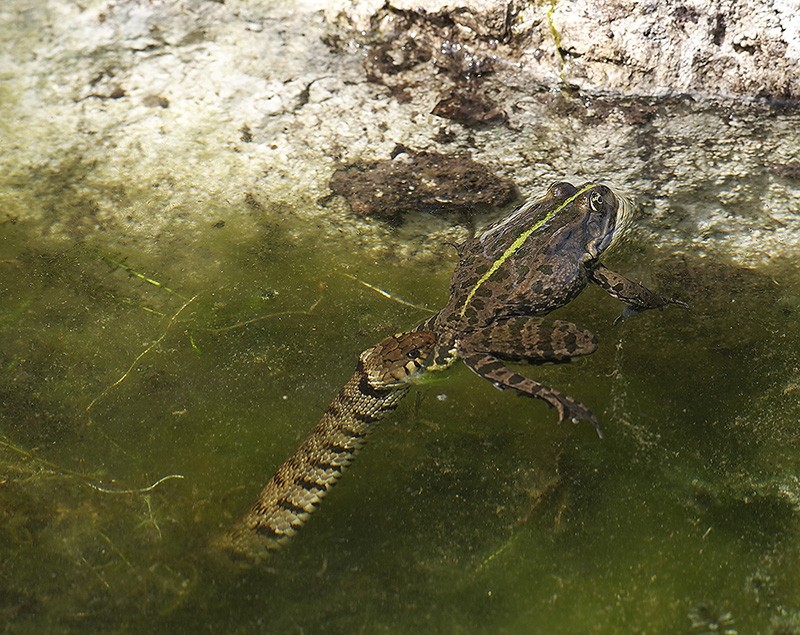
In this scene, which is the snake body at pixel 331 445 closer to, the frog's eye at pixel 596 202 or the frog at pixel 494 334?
the frog at pixel 494 334

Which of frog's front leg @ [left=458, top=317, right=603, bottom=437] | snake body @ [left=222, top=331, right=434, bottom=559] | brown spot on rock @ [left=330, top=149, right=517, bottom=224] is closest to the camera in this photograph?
snake body @ [left=222, top=331, right=434, bottom=559]

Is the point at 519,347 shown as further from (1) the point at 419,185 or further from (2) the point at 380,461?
(1) the point at 419,185

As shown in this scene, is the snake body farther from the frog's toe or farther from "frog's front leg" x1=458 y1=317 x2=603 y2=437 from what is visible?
the frog's toe

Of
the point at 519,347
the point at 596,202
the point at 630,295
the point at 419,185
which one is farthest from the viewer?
the point at 419,185

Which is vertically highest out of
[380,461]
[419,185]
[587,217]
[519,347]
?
[587,217]

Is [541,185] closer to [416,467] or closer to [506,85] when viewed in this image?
[506,85]

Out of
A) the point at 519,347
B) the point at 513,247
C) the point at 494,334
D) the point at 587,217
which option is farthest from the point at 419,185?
the point at 519,347

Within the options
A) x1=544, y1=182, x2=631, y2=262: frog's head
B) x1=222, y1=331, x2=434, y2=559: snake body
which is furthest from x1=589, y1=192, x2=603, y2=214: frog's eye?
x1=222, y1=331, x2=434, y2=559: snake body
